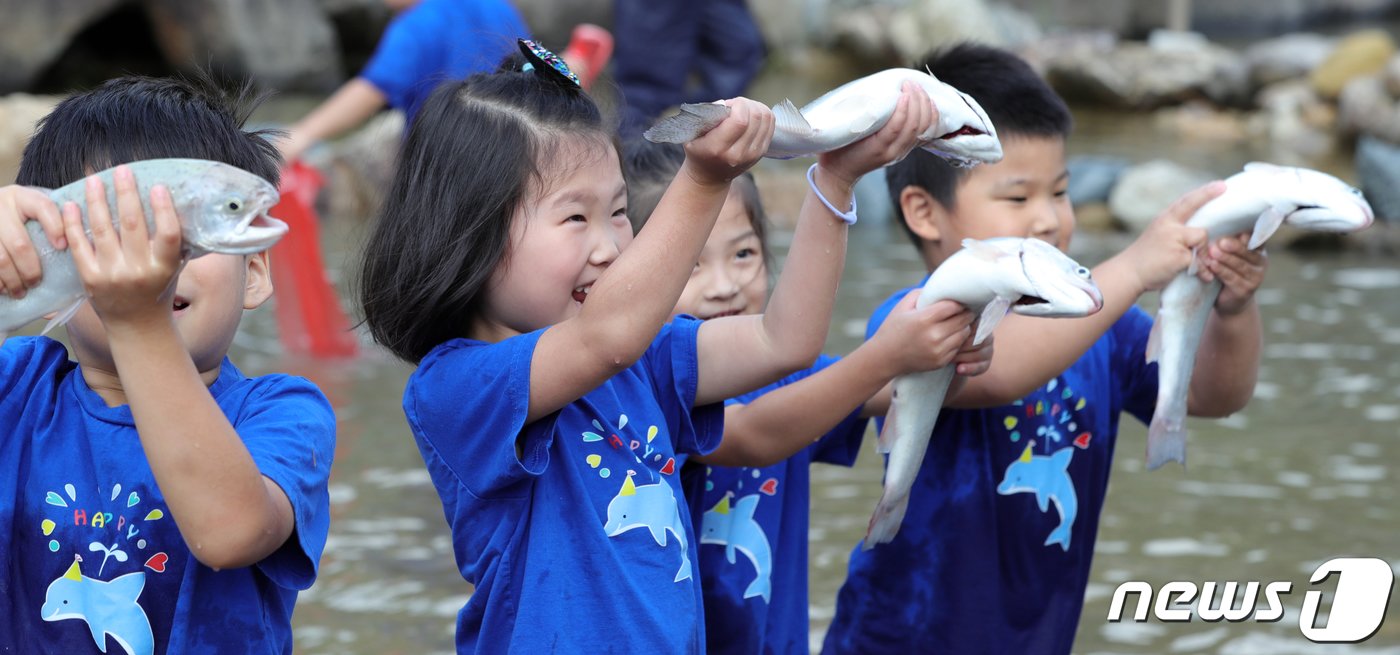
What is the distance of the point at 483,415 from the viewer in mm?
2135

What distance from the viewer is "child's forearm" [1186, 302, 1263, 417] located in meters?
2.87

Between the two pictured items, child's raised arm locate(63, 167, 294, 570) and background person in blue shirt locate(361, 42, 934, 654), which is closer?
child's raised arm locate(63, 167, 294, 570)

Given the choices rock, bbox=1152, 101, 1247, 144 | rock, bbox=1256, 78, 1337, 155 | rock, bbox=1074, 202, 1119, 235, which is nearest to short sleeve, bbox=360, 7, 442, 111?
rock, bbox=1074, 202, 1119, 235

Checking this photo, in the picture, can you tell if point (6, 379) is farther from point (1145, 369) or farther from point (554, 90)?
point (1145, 369)

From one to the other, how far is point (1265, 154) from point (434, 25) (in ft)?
27.3

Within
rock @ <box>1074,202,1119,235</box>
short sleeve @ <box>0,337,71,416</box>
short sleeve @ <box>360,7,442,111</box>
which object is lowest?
rock @ <box>1074,202,1119,235</box>

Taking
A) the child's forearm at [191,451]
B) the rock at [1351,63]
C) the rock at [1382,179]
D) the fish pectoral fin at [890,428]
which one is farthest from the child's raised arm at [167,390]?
the rock at [1351,63]

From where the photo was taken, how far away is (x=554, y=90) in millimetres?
2305

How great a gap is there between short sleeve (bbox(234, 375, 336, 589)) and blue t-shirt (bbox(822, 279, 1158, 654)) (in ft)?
3.86

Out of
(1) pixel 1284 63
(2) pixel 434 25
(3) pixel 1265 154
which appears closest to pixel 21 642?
(2) pixel 434 25

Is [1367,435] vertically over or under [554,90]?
under

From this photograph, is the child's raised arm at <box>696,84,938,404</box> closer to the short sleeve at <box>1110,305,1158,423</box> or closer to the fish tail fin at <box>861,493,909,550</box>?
the fish tail fin at <box>861,493,909,550</box>

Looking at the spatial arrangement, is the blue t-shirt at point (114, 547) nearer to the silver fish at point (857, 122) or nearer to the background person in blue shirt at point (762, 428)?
the silver fish at point (857, 122)

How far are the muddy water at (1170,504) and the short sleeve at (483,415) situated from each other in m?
1.72
